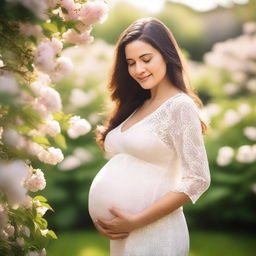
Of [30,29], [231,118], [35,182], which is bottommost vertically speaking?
[231,118]

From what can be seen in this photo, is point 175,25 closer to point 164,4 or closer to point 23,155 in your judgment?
point 164,4

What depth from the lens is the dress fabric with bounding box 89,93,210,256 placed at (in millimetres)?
2855

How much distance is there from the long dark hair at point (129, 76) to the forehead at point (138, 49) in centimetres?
2

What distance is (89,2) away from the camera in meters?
2.75

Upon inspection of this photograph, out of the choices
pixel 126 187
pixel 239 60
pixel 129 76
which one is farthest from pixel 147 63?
pixel 239 60

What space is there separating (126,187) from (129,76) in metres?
0.86

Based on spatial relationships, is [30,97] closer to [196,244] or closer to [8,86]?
[8,86]

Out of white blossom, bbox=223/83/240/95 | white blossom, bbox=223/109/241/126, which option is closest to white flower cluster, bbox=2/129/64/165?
white blossom, bbox=223/109/241/126

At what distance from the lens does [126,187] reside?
3.02 metres

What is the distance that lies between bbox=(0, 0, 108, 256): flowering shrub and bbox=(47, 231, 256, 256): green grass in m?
4.17

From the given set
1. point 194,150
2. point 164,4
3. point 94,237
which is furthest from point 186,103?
point 164,4

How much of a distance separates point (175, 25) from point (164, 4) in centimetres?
162

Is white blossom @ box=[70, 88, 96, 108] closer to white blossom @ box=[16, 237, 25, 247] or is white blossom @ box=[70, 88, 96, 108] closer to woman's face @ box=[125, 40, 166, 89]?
woman's face @ box=[125, 40, 166, 89]

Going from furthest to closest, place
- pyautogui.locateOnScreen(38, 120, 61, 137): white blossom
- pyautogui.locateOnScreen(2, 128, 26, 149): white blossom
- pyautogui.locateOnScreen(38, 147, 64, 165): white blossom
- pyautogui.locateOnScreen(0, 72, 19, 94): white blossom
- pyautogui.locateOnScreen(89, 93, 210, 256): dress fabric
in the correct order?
pyautogui.locateOnScreen(89, 93, 210, 256): dress fabric, pyautogui.locateOnScreen(38, 147, 64, 165): white blossom, pyautogui.locateOnScreen(38, 120, 61, 137): white blossom, pyautogui.locateOnScreen(2, 128, 26, 149): white blossom, pyautogui.locateOnScreen(0, 72, 19, 94): white blossom
